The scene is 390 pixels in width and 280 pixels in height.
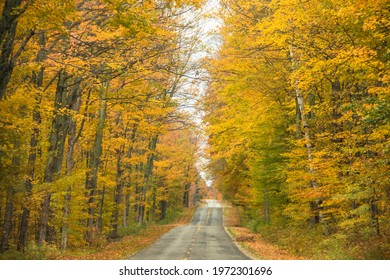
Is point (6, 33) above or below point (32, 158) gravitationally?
above

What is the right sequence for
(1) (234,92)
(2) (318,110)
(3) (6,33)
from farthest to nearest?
(1) (234,92)
(2) (318,110)
(3) (6,33)

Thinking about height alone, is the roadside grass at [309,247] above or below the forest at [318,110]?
below

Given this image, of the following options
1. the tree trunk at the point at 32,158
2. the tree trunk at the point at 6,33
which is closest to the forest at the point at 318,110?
the tree trunk at the point at 32,158

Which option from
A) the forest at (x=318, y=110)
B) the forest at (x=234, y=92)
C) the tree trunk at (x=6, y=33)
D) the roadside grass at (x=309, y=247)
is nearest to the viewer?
the tree trunk at (x=6, y=33)

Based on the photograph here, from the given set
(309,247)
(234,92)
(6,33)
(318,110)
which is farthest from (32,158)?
(309,247)

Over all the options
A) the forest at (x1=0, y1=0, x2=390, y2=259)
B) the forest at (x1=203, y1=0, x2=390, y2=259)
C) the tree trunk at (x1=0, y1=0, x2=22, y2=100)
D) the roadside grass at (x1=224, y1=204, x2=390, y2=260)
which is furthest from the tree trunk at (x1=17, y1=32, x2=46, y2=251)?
the roadside grass at (x1=224, y1=204, x2=390, y2=260)

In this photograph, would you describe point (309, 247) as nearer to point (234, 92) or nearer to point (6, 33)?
point (234, 92)

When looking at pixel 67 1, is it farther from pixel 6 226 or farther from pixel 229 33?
pixel 229 33

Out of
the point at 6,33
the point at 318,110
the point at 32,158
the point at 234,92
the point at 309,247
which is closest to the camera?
the point at 6,33

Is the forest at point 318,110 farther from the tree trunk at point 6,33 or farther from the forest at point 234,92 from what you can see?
the tree trunk at point 6,33

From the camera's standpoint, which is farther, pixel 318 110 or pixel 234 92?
pixel 234 92

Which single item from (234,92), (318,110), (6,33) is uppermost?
(234,92)
